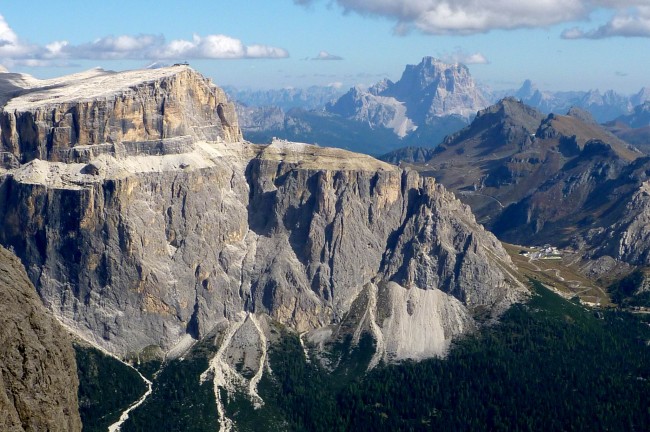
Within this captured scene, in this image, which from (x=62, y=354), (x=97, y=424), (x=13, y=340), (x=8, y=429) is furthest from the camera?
(x=97, y=424)

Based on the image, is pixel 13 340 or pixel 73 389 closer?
pixel 13 340

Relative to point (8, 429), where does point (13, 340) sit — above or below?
above

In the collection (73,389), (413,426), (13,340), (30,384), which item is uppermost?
(13,340)

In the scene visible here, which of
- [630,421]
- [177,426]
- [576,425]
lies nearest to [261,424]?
[177,426]

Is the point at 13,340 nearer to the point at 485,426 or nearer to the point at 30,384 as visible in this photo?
the point at 30,384

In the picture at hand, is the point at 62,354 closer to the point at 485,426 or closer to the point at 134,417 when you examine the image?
the point at 134,417

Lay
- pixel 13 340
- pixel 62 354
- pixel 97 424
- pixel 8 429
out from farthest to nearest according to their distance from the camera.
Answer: pixel 97 424 → pixel 62 354 → pixel 13 340 → pixel 8 429
